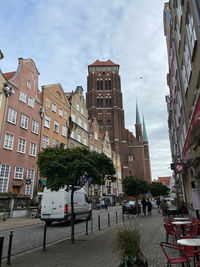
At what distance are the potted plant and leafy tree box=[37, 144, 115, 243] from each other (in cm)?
447

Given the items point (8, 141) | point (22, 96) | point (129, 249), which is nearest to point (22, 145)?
point (8, 141)

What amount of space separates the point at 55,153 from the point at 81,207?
26.9ft

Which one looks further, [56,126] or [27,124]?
[56,126]

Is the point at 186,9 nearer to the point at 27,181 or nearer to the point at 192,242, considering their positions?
the point at 192,242

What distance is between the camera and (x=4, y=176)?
20.8m

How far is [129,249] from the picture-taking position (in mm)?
4172

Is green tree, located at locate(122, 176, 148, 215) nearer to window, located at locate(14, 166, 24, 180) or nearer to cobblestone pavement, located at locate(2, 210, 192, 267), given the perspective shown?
window, located at locate(14, 166, 24, 180)

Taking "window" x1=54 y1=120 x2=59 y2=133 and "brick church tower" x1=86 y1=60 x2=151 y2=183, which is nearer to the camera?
"window" x1=54 y1=120 x2=59 y2=133

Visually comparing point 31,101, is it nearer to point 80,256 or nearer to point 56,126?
point 56,126

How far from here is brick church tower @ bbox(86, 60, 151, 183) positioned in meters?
65.1

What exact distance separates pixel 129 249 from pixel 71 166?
5.11 meters

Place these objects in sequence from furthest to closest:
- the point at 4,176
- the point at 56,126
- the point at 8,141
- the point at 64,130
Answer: the point at 64,130, the point at 56,126, the point at 8,141, the point at 4,176

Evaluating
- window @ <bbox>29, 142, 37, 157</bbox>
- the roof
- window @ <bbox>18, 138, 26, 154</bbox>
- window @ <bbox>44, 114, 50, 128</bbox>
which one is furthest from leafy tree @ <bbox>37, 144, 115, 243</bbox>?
the roof

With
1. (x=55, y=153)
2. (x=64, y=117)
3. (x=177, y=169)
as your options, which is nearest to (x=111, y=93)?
(x=64, y=117)
